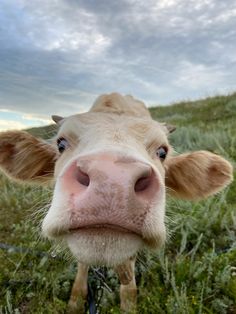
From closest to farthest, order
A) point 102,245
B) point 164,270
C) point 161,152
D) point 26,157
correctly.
→ point 102,245, point 161,152, point 164,270, point 26,157

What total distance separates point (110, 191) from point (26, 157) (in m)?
2.10

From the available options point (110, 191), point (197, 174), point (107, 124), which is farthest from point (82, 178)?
point (197, 174)

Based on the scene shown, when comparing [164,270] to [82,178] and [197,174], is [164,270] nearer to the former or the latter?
[197,174]

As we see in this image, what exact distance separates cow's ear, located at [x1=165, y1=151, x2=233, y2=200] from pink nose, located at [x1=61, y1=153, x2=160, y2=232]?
6.12ft

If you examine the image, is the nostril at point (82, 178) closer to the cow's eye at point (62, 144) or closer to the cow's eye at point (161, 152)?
the cow's eye at point (62, 144)

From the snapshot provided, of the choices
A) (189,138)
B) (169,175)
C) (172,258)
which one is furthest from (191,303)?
(189,138)

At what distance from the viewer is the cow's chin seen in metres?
2.45

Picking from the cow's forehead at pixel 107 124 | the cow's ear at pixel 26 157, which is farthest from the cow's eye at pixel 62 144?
the cow's ear at pixel 26 157

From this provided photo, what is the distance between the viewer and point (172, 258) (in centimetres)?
452

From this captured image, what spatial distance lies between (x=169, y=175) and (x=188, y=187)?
8.9 inches

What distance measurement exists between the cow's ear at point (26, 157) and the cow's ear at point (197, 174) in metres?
1.11

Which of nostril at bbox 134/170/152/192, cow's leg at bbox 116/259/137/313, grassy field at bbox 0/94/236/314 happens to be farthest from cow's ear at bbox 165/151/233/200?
nostril at bbox 134/170/152/192

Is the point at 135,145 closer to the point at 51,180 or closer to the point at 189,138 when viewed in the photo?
the point at 51,180

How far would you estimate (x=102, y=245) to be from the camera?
8.02 feet
